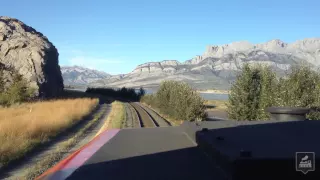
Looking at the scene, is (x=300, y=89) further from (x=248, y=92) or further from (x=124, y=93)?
(x=124, y=93)

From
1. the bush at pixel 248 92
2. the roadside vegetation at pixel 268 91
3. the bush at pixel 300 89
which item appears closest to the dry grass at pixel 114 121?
the bush at pixel 248 92

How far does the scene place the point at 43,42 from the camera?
255 ft

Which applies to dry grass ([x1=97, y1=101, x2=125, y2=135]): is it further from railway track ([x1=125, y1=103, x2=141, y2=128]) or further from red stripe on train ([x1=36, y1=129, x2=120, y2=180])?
red stripe on train ([x1=36, y1=129, x2=120, y2=180])

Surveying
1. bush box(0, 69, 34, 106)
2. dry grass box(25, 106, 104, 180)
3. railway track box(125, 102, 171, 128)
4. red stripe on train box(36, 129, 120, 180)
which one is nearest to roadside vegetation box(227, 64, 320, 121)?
railway track box(125, 102, 171, 128)

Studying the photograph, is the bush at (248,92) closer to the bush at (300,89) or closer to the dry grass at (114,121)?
the bush at (300,89)

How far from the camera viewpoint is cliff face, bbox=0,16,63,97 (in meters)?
67.0

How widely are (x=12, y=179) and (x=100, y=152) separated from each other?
9130 mm

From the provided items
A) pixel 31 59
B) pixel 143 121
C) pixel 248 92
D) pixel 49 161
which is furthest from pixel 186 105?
pixel 31 59

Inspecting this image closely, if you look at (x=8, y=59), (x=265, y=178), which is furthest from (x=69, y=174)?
(x=8, y=59)

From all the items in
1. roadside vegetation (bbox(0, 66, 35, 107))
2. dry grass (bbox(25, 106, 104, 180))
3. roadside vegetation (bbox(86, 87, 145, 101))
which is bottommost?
roadside vegetation (bbox(86, 87, 145, 101))

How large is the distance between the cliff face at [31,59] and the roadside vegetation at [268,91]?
47.5 metres

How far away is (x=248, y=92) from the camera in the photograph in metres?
24.1

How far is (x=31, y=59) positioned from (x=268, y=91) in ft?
189

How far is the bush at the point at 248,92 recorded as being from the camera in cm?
2355
